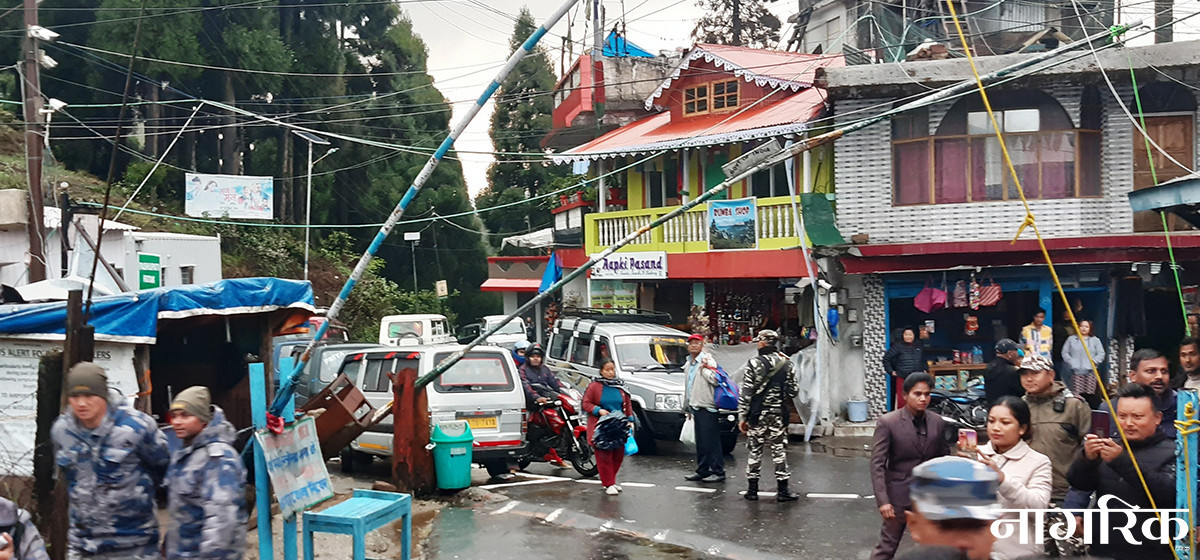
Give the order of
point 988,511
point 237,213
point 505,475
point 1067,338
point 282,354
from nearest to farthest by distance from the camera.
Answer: point 988,511
point 505,475
point 1067,338
point 282,354
point 237,213

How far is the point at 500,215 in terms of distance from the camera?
5031 centimetres

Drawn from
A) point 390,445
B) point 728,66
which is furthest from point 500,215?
point 390,445

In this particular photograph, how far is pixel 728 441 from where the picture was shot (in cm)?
1517

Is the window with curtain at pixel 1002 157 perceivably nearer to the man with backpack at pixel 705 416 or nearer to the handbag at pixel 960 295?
the handbag at pixel 960 295

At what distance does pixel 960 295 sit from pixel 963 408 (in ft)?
7.95

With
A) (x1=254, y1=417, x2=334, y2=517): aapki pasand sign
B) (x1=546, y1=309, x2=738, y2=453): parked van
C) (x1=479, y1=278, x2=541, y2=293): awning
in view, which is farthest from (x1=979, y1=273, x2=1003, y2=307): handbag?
(x1=479, y1=278, x2=541, y2=293): awning

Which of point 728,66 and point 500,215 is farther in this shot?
point 500,215

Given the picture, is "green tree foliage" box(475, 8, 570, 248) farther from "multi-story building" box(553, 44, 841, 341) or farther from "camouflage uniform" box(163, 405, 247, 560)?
"camouflage uniform" box(163, 405, 247, 560)

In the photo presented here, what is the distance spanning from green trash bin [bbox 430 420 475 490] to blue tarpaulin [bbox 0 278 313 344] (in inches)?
105

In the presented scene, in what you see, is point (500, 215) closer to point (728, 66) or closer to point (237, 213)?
point (237, 213)

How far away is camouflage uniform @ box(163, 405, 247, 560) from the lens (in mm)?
5340

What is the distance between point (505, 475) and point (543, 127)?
116 feet

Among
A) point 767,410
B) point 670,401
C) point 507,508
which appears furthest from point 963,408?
point 507,508

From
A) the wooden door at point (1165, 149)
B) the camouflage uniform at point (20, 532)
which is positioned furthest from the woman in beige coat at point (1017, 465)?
the wooden door at point (1165, 149)
